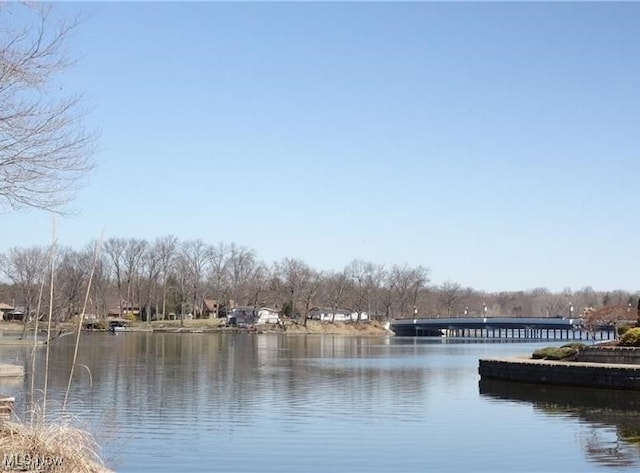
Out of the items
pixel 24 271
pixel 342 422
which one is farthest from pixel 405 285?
pixel 342 422

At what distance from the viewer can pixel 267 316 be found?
14338 cm

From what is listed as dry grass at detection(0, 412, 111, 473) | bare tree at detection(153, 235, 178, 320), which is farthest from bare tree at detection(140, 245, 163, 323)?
dry grass at detection(0, 412, 111, 473)

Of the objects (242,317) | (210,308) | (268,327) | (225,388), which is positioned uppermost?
(210,308)

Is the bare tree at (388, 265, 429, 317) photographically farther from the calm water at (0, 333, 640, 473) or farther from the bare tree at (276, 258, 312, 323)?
the calm water at (0, 333, 640, 473)

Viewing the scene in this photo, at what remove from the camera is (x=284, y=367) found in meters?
47.5

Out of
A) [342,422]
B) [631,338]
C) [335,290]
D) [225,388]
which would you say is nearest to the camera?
[342,422]

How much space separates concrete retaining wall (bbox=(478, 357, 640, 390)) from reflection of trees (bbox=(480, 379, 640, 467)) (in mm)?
312

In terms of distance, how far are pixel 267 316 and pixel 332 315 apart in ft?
42.2

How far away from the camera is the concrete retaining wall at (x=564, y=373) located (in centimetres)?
3341

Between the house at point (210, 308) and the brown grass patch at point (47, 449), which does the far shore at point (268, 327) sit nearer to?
the house at point (210, 308)

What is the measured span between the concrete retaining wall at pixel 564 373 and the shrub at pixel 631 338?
2430 millimetres

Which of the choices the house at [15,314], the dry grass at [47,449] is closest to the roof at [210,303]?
the house at [15,314]

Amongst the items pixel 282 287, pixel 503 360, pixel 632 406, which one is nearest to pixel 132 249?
pixel 282 287

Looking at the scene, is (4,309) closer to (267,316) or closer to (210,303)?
(210,303)
